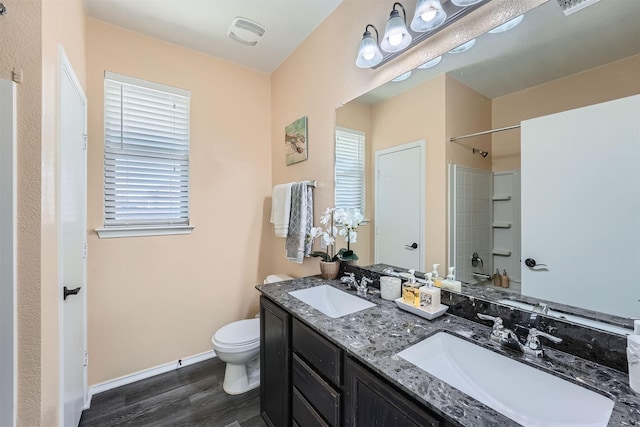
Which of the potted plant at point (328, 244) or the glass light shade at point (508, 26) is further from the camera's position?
the potted plant at point (328, 244)

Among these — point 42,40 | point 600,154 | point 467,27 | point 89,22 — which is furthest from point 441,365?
point 89,22

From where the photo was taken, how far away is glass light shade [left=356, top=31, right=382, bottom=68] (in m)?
1.46

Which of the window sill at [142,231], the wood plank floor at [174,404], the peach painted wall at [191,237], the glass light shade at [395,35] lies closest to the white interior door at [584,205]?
the glass light shade at [395,35]

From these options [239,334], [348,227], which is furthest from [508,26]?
[239,334]

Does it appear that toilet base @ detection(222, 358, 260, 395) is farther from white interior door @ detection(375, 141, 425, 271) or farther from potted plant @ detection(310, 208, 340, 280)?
white interior door @ detection(375, 141, 425, 271)

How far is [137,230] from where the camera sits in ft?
6.52

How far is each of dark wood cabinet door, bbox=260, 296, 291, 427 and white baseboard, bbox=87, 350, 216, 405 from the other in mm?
930

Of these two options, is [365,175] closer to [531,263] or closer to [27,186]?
[531,263]

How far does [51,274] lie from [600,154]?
2.12 meters

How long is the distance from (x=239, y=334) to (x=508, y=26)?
2.36m

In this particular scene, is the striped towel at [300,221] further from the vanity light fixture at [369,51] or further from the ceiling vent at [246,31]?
the ceiling vent at [246,31]

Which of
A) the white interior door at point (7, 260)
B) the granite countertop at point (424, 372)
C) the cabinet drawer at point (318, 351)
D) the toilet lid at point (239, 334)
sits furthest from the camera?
the toilet lid at point (239, 334)

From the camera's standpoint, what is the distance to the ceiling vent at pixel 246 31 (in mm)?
1884

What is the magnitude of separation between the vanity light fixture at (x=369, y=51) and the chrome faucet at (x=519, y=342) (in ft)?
4.83
